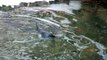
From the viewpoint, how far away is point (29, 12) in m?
8.04

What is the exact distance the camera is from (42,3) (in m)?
9.11

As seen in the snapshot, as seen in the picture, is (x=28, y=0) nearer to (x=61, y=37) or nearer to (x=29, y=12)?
(x=29, y=12)

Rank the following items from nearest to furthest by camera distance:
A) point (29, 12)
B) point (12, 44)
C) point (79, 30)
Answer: point (12, 44)
point (79, 30)
point (29, 12)

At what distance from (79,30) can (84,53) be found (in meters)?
1.36

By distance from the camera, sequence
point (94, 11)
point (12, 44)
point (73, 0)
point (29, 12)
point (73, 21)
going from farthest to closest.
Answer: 1. point (73, 0)
2. point (94, 11)
3. point (29, 12)
4. point (73, 21)
5. point (12, 44)

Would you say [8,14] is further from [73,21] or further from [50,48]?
[50,48]

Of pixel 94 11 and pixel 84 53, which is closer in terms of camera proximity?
pixel 84 53

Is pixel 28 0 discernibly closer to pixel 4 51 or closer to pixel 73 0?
pixel 73 0

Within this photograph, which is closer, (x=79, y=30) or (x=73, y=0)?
(x=79, y=30)

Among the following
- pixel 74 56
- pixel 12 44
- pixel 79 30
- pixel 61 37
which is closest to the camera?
pixel 74 56

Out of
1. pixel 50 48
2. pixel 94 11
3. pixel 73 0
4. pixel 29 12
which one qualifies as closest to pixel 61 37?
pixel 50 48

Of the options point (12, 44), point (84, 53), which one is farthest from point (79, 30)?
point (12, 44)

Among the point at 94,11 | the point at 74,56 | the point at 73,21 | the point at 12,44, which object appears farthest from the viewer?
the point at 94,11

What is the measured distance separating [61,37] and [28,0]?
128 inches
